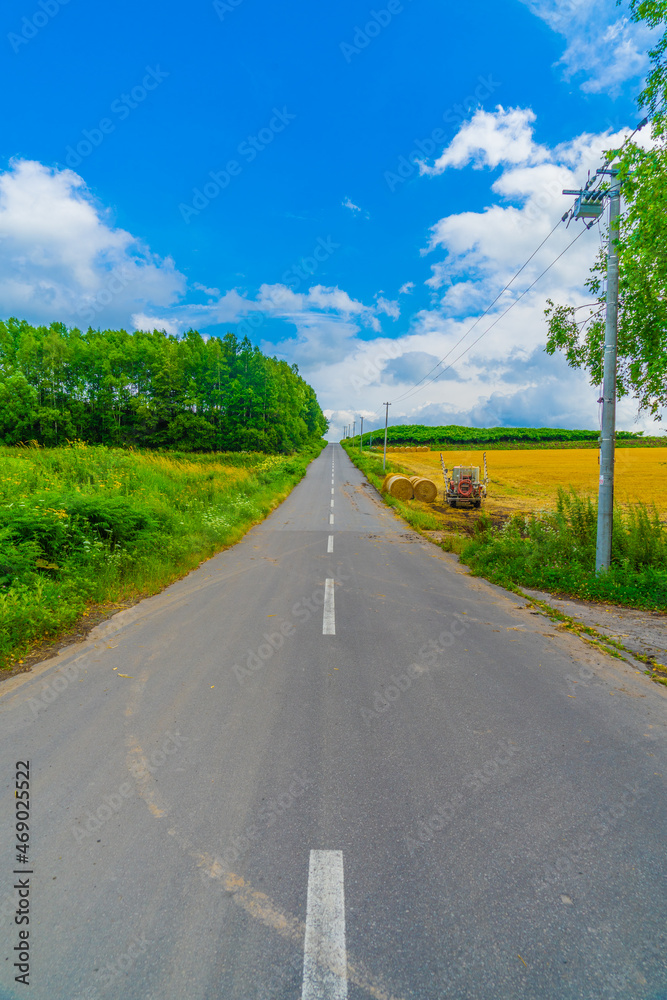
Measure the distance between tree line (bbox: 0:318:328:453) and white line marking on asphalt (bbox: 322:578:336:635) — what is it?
1636 inches

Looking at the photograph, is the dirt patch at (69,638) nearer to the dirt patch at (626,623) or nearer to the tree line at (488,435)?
the dirt patch at (626,623)

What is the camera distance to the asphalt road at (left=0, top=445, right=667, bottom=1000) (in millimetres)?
1897

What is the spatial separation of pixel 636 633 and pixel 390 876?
5.58m

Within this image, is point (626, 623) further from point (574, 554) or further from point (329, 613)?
point (329, 613)

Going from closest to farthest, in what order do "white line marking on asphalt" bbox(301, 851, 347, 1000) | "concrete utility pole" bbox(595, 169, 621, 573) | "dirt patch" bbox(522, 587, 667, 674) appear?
"white line marking on asphalt" bbox(301, 851, 347, 1000), "dirt patch" bbox(522, 587, 667, 674), "concrete utility pole" bbox(595, 169, 621, 573)

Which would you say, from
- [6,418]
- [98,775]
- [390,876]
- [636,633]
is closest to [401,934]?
[390,876]

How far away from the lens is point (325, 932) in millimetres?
2008

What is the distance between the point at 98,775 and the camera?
10.1 feet

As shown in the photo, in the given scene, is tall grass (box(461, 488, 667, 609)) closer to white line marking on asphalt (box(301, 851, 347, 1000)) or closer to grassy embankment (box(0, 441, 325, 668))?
grassy embankment (box(0, 441, 325, 668))

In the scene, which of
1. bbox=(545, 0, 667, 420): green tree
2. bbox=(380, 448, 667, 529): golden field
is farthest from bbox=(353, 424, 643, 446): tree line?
bbox=(545, 0, 667, 420): green tree
